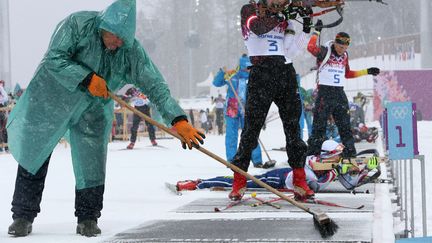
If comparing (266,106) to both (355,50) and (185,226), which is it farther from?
(355,50)

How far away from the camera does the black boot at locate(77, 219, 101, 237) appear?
5062mm

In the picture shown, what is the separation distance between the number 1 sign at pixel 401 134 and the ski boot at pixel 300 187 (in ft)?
2.25

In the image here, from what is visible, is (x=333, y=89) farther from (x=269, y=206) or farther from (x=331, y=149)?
(x=269, y=206)

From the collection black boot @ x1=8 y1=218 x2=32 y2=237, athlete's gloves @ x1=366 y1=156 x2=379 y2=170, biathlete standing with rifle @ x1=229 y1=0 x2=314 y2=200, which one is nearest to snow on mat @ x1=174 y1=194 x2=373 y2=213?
biathlete standing with rifle @ x1=229 y1=0 x2=314 y2=200

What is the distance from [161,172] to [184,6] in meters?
77.9

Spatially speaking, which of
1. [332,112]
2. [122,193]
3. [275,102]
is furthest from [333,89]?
[275,102]

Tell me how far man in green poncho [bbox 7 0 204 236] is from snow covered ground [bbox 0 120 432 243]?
22 centimetres

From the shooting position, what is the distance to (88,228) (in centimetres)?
509

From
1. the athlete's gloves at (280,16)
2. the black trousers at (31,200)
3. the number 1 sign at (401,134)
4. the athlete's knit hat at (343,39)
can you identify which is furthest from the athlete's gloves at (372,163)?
the black trousers at (31,200)

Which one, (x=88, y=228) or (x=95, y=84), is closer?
(x=95, y=84)

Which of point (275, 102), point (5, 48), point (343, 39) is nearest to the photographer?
point (275, 102)

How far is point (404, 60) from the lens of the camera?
45938 mm

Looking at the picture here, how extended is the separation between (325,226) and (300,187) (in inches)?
73.3

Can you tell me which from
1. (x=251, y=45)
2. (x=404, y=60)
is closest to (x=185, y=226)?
(x=251, y=45)
